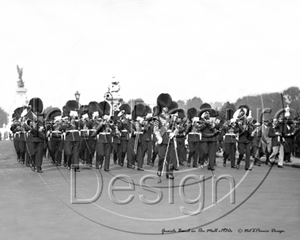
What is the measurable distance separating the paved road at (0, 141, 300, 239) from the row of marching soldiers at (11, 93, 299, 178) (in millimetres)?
2169

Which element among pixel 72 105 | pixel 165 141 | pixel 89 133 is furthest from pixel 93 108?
pixel 165 141

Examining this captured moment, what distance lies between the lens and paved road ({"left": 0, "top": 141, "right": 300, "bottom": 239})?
23.0 feet

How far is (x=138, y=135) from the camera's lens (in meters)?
18.1

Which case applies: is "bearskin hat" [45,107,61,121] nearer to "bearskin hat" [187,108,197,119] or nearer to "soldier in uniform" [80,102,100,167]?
"soldier in uniform" [80,102,100,167]

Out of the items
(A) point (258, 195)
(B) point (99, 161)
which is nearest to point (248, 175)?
(A) point (258, 195)

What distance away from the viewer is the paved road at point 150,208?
7.00 metres

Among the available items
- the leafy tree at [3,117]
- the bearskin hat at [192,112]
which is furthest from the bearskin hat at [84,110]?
the leafy tree at [3,117]

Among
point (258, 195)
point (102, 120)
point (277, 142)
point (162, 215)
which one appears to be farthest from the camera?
point (277, 142)

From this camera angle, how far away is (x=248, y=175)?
14.9 metres

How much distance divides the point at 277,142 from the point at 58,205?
11060 millimetres

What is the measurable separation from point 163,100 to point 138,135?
3.29 metres

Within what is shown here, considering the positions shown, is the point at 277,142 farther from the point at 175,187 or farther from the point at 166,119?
the point at 175,187
